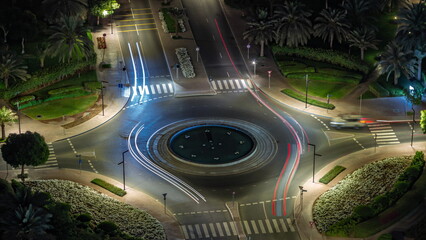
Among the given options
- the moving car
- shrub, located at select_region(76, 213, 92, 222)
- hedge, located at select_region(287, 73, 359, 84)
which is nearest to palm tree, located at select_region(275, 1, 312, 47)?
hedge, located at select_region(287, 73, 359, 84)

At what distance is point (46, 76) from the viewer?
168 metres

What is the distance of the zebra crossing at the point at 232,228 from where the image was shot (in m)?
126

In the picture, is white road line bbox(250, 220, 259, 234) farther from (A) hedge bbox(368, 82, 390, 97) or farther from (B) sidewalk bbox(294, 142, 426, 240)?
(A) hedge bbox(368, 82, 390, 97)

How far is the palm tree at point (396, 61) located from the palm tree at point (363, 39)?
34.4ft

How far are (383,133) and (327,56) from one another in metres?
31.9

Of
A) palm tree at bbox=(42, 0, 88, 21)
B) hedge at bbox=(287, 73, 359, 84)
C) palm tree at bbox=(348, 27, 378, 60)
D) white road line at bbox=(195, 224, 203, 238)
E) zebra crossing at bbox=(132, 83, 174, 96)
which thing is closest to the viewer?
white road line at bbox=(195, 224, 203, 238)

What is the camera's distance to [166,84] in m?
174

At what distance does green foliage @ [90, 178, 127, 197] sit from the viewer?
5335 inches

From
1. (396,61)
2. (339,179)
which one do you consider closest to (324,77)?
(396,61)

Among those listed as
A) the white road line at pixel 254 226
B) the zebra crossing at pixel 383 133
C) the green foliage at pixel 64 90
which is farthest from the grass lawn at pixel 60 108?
the zebra crossing at pixel 383 133

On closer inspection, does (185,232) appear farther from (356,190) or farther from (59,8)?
(59,8)

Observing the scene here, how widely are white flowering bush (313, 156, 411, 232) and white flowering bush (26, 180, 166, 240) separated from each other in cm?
2581

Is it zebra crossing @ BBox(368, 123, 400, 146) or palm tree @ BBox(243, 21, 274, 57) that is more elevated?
palm tree @ BBox(243, 21, 274, 57)

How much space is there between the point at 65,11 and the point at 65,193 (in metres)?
58.6
